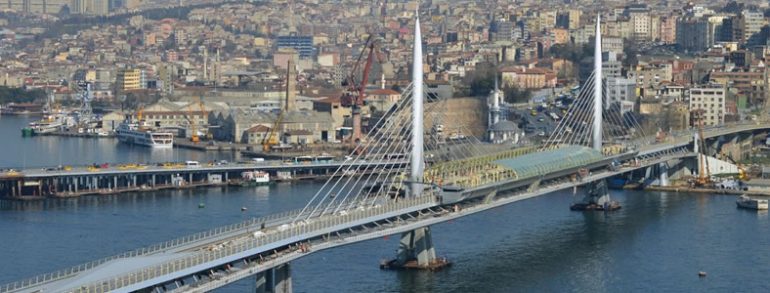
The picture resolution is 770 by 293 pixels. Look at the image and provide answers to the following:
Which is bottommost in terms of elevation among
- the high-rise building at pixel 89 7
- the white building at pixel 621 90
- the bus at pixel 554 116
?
the bus at pixel 554 116

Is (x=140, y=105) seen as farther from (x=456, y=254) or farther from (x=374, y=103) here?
(x=456, y=254)

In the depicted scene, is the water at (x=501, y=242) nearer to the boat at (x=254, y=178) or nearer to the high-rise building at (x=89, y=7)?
the boat at (x=254, y=178)

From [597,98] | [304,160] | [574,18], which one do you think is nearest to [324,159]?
[304,160]

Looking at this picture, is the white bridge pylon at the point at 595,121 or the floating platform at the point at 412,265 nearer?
the floating platform at the point at 412,265

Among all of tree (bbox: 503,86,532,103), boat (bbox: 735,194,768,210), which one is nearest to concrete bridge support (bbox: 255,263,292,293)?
boat (bbox: 735,194,768,210)

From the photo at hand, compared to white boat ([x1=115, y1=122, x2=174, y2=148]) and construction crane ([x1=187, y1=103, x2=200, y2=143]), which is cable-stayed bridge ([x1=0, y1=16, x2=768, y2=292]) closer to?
white boat ([x1=115, y1=122, x2=174, y2=148])

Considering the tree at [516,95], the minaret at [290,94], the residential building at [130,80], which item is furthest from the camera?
the residential building at [130,80]

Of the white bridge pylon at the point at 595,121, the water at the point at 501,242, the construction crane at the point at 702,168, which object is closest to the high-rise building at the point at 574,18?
the white bridge pylon at the point at 595,121

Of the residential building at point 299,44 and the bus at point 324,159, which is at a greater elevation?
the residential building at point 299,44
